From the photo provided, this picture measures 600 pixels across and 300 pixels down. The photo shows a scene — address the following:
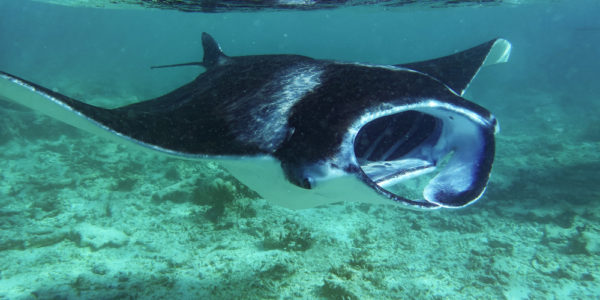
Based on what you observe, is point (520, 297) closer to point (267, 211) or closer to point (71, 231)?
point (267, 211)

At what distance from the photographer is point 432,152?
273cm

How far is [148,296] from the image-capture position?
3.18 metres

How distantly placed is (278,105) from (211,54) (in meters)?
3.66

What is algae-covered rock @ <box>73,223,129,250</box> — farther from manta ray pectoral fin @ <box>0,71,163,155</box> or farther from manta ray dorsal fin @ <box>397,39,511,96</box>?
manta ray dorsal fin @ <box>397,39,511,96</box>

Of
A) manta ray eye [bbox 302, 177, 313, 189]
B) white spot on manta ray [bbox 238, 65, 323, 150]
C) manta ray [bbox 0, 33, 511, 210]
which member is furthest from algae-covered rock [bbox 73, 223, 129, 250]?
manta ray eye [bbox 302, 177, 313, 189]

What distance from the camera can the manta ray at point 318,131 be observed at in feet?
5.97

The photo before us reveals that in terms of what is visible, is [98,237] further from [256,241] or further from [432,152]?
[432,152]

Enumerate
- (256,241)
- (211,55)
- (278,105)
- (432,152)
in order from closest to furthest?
(278,105), (432,152), (256,241), (211,55)

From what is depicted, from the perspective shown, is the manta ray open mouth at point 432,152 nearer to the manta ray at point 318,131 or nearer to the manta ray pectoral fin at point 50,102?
the manta ray at point 318,131

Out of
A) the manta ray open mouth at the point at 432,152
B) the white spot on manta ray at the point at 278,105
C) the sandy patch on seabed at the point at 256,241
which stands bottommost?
the sandy patch on seabed at the point at 256,241

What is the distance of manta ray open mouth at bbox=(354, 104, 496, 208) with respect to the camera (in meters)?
2.00

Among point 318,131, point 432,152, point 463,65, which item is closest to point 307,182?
point 318,131

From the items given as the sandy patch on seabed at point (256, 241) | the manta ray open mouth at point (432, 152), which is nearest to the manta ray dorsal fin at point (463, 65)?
the manta ray open mouth at point (432, 152)

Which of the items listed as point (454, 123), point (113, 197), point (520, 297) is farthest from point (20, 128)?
point (520, 297)
